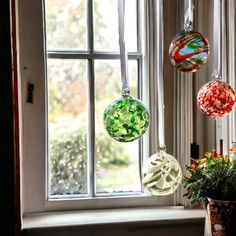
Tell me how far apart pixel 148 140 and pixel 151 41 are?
0.40m

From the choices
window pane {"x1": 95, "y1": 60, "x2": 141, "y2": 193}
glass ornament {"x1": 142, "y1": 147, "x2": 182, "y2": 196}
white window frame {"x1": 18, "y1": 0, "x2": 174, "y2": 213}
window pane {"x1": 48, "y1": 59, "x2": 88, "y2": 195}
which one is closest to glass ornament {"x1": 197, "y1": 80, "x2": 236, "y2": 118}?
glass ornament {"x1": 142, "y1": 147, "x2": 182, "y2": 196}

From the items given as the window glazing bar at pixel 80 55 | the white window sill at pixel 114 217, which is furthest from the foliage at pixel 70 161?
the window glazing bar at pixel 80 55

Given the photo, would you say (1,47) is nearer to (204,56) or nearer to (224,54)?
(204,56)

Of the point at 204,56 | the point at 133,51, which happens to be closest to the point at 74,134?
the point at 133,51

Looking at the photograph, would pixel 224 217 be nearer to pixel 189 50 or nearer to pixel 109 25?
pixel 189 50

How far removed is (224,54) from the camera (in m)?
1.64

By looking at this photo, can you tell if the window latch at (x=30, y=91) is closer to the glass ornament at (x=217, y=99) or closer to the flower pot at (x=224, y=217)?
the glass ornament at (x=217, y=99)

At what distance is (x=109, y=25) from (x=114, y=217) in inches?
30.3

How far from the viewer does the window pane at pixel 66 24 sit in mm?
1664

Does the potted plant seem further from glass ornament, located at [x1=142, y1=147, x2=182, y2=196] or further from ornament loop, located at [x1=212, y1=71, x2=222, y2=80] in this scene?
ornament loop, located at [x1=212, y1=71, x2=222, y2=80]

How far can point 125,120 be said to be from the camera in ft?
4.18

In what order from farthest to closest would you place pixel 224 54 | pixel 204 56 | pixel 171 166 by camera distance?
pixel 224 54 < pixel 171 166 < pixel 204 56

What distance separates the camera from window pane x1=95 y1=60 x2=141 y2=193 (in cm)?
170

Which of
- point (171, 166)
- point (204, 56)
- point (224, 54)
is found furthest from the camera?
point (224, 54)
